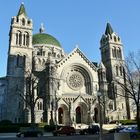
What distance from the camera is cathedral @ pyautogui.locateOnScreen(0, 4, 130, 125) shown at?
5712 cm

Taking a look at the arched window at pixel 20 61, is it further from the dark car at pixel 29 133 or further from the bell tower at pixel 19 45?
the dark car at pixel 29 133

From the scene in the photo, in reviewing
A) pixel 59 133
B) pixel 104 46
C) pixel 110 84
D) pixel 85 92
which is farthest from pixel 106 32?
pixel 59 133

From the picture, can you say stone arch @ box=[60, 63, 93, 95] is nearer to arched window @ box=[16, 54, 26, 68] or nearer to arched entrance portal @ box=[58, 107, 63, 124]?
arched entrance portal @ box=[58, 107, 63, 124]

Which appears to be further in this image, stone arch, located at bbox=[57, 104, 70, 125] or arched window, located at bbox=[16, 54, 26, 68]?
arched window, located at bbox=[16, 54, 26, 68]

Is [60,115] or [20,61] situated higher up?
[20,61]

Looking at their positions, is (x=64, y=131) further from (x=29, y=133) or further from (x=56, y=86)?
(x=56, y=86)

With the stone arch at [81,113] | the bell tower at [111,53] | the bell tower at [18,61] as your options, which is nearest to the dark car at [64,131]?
the bell tower at [18,61]

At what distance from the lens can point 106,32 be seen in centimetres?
8244

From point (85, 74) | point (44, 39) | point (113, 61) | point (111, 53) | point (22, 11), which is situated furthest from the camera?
point (44, 39)

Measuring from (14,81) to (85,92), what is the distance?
20261 mm

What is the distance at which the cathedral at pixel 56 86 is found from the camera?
57.1 metres

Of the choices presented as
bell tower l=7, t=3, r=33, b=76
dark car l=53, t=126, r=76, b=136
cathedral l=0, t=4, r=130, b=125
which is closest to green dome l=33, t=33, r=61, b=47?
cathedral l=0, t=4, r=130, b=125

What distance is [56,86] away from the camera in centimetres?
→ 6119

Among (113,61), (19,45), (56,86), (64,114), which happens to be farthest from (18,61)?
(113,61)
